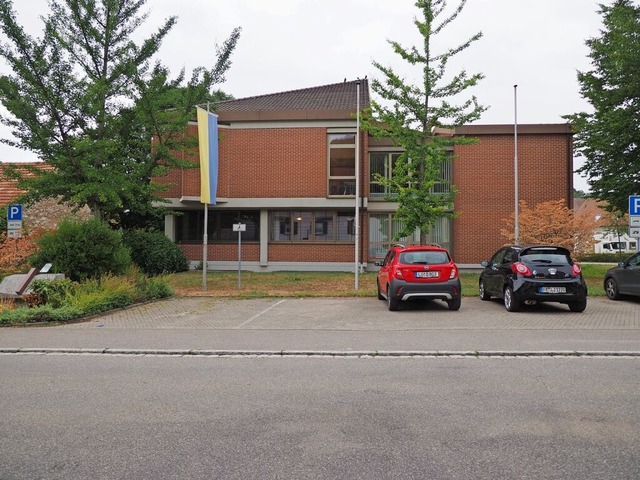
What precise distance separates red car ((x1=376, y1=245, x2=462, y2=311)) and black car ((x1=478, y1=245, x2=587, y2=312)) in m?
1.23

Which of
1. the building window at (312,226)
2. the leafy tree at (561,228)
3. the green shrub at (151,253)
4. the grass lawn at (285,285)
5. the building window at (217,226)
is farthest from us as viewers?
the building window at (217,226)

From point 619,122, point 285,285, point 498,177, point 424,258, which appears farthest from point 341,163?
point 424,258

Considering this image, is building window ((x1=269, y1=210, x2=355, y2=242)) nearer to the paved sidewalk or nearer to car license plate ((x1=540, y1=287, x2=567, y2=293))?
the paved sidewalk

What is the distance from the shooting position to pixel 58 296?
1161cm

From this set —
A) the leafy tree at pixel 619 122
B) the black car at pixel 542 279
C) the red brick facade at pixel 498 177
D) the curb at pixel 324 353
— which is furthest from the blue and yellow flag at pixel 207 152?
the leafy tree at pixel 619 122

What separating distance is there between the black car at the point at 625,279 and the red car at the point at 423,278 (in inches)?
196

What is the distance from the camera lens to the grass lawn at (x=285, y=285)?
15.2m

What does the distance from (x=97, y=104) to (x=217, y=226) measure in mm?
9704

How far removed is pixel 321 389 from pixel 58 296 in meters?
8.69

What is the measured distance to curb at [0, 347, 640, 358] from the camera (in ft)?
Result: 23.1

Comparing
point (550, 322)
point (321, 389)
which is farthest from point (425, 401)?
point (550, 322)

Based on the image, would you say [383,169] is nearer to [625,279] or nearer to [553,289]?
[625,279]

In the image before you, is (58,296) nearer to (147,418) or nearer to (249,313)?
(249,313)

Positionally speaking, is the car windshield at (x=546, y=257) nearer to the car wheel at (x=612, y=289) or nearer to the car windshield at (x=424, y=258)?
the car windshield at (x=424, y=258)
